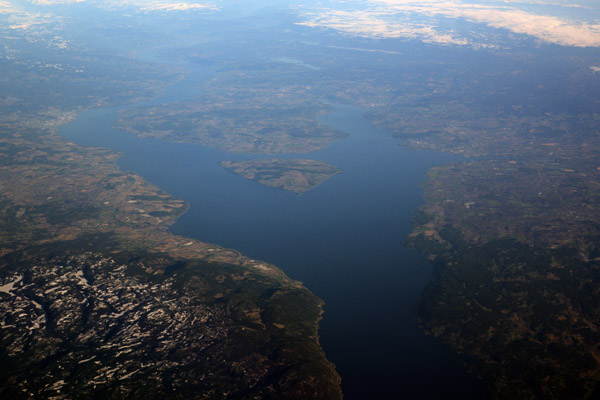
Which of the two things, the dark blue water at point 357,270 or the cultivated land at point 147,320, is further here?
the dark blue water at point 357,270

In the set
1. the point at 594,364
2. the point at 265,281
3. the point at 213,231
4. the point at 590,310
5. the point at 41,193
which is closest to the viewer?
the point at 594,364

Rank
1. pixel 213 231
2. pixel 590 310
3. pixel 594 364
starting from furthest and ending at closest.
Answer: pixel 213 231
pixel 590 310
pixel 594 364

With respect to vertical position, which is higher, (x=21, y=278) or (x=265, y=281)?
(x=21, y=278)

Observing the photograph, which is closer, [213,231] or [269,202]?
[213,231]

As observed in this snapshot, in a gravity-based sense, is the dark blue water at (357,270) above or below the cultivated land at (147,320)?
below

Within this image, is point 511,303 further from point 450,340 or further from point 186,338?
point 186,338

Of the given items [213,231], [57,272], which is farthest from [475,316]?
[57,272]

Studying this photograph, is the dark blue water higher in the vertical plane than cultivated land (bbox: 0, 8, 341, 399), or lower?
lower

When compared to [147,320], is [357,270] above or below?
below

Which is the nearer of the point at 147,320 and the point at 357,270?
the point at 147,320

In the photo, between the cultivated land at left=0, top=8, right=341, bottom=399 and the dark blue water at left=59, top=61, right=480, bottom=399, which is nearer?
the cultivated land at left=0, top=8, right=341, bottom=399
